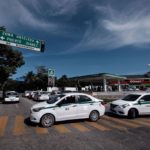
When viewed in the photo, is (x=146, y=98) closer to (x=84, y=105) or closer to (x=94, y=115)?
(x=94, y=115)

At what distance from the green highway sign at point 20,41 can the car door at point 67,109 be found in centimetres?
864

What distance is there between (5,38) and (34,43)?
2777 millimetres

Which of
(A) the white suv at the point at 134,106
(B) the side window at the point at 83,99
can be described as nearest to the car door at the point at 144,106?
(A) the white suv at the point at 134,106

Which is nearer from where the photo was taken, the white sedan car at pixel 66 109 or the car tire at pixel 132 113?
the white sedan car at pixel 66 109

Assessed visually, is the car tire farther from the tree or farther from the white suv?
the tree

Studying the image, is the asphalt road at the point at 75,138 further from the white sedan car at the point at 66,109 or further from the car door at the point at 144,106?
the car door at the point at 144,106

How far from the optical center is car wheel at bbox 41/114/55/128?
1103 cm

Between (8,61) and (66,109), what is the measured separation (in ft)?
80.7

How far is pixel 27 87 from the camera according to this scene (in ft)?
361

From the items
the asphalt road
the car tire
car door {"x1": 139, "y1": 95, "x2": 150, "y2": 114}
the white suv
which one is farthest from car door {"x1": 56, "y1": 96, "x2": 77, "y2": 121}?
car door {"x1": 139, "y1": 95, "x2": 150, "y2": 114}

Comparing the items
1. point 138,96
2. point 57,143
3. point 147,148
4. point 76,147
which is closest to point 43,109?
point 57,143

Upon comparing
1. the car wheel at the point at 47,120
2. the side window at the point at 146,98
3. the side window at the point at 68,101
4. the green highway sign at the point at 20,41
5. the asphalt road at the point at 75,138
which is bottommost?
the asphalt road at the point at 75,138

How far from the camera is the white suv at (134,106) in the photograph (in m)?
13.6

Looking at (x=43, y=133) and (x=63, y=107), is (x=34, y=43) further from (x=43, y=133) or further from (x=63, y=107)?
(x=43, y=133)
